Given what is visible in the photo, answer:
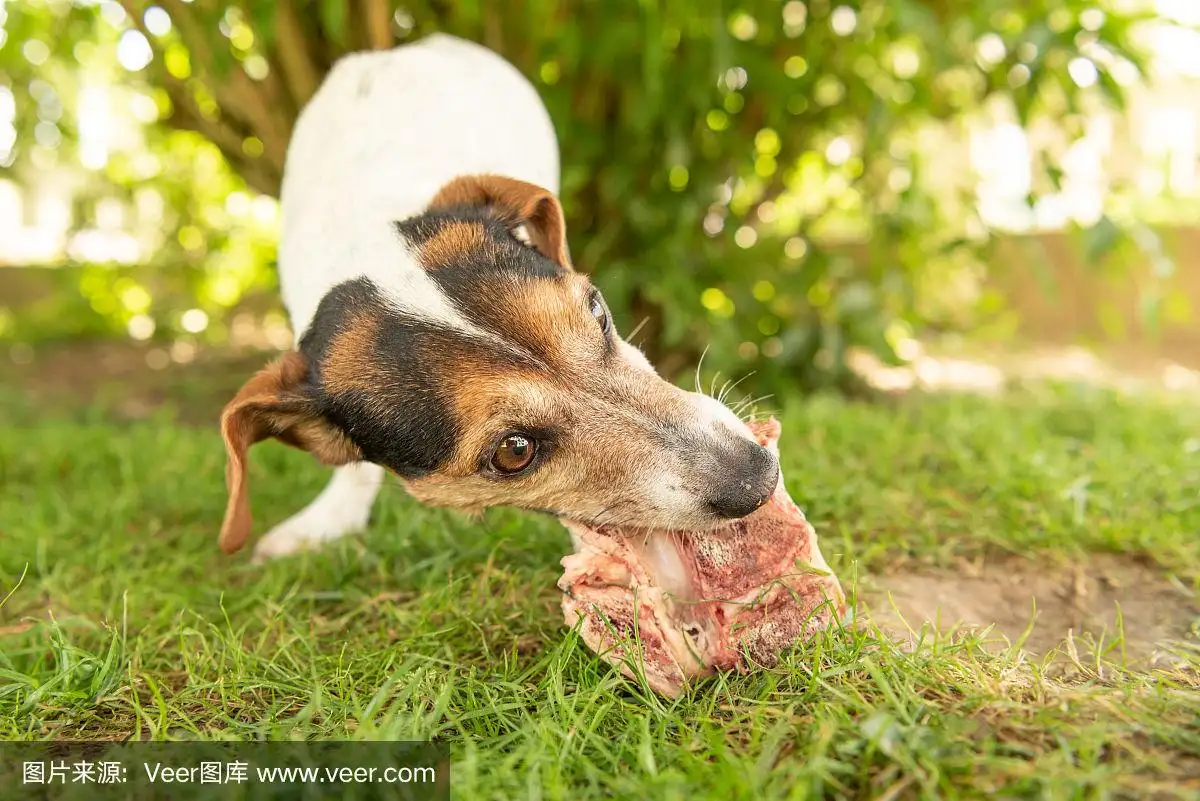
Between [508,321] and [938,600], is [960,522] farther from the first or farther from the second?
[508,321]

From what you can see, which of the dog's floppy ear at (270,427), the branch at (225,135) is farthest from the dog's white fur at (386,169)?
the branch at (225,135)

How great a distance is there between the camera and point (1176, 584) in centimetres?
286

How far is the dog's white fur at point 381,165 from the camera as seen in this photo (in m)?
3.04

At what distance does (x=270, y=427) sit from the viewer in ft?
9.42

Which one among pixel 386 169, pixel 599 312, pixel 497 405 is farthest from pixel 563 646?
pixel 386 169

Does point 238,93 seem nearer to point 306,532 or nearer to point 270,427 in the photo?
point 306,532

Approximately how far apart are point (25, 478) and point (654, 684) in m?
3.55

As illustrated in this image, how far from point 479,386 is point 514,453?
0.71 feet

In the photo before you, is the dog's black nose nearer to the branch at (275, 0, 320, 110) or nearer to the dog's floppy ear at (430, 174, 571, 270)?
the dog's floppy ear at (430, 174, 571, 270)

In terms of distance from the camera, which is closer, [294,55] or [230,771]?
[230,771]

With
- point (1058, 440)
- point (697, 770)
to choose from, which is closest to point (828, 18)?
point (1058, 440)

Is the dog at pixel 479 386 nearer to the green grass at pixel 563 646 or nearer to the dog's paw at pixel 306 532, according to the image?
the green grass at pixel 563 646

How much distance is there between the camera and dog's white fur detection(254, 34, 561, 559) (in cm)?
304

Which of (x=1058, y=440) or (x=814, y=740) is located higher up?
(x=814, y=740)
